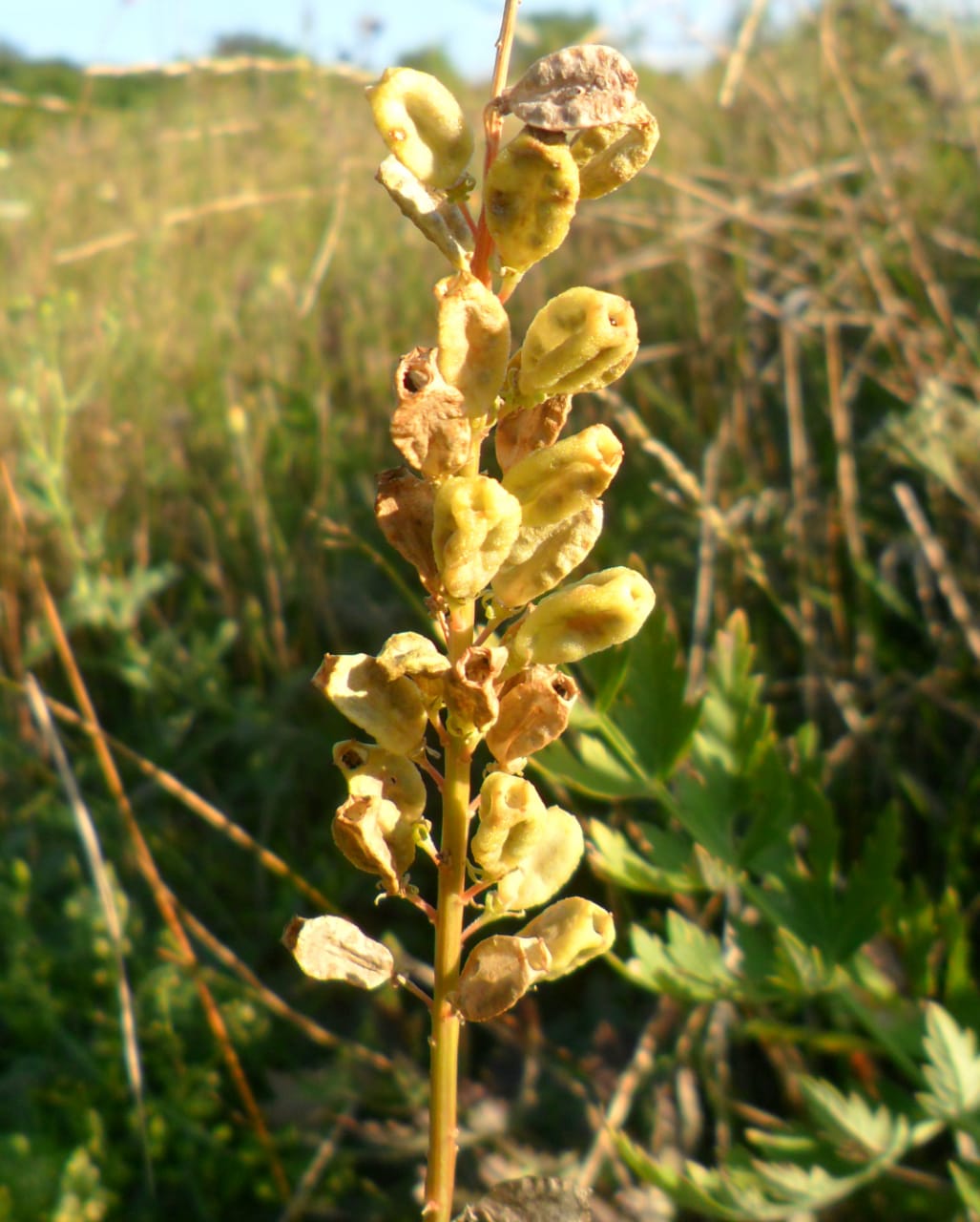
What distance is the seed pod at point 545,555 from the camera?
823mm

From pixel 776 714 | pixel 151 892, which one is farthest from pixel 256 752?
pixel 776 714

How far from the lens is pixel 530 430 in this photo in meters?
0.84

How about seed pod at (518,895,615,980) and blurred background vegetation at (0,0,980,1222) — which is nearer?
seed pod at (518,895,615,980)

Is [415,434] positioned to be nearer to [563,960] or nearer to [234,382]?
[563,960]

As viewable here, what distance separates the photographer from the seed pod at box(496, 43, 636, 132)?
0.72 meters

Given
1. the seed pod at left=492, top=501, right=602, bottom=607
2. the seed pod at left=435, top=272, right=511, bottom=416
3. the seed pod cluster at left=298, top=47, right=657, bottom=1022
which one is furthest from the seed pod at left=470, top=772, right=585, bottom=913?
the seed pod at left=435, top=272, right=511, bottom=416

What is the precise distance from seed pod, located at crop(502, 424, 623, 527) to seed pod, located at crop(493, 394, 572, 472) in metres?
0.01

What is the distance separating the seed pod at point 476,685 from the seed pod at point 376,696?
0.04 m

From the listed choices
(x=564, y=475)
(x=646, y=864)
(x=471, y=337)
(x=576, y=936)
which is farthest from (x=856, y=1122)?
(x=471, y=337)

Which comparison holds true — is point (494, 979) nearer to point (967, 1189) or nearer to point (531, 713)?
point (531, 713)

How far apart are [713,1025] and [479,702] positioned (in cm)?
133

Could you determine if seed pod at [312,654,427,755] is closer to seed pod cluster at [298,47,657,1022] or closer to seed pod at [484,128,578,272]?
seed pod cluster at [298,47,657,1022]

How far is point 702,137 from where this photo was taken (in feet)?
13.5

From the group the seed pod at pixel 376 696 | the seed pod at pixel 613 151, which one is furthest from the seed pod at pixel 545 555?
the seed pod at pixel 613 151
